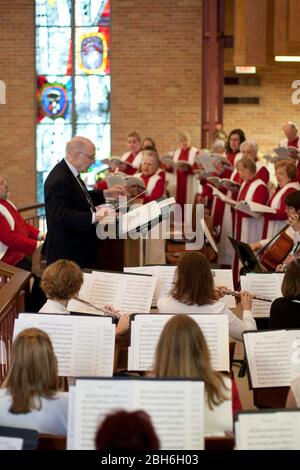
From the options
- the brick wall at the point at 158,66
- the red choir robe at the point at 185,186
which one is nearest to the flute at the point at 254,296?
the red choir robe at the point at 185,186

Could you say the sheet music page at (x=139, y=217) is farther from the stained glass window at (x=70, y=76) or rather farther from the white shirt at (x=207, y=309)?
the stained glass window at (x=70, y=76)

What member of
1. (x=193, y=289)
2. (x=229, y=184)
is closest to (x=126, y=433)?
(x=193, y=289)

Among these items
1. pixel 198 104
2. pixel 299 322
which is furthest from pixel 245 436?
pixel 198 104

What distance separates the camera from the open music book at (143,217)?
22.3 ft

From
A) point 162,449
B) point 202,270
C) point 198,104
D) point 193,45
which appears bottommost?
point 162,449

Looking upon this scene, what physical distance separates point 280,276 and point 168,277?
0.81m

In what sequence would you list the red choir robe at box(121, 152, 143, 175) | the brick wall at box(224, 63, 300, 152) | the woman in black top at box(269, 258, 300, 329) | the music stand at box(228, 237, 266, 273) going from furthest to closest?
the brick wall at box(224, 63, 300, 152) < the red choir robe at box(121, 152, 143, 175) < the music stand at box(228, 237, 266, 273) < the woman in black top at box(269, 258, 300, 329)

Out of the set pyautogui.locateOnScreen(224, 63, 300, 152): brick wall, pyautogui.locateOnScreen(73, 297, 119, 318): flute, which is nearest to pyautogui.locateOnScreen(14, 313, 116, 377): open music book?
pyautogui.locateOnScreen(73, 297, 119, 318): flute

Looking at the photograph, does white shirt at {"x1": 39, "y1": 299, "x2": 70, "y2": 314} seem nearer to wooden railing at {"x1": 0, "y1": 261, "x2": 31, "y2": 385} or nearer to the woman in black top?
wooden railing at {"x1": 0, "y1": 261, "x2": 31, "y2": 385}

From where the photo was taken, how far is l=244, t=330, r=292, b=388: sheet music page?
4.79 m

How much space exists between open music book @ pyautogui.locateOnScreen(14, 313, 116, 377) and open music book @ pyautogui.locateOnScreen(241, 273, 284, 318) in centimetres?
153

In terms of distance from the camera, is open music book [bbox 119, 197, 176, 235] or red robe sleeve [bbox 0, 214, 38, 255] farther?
red robe sleeve [bbox 0, 214, 38, 255]
